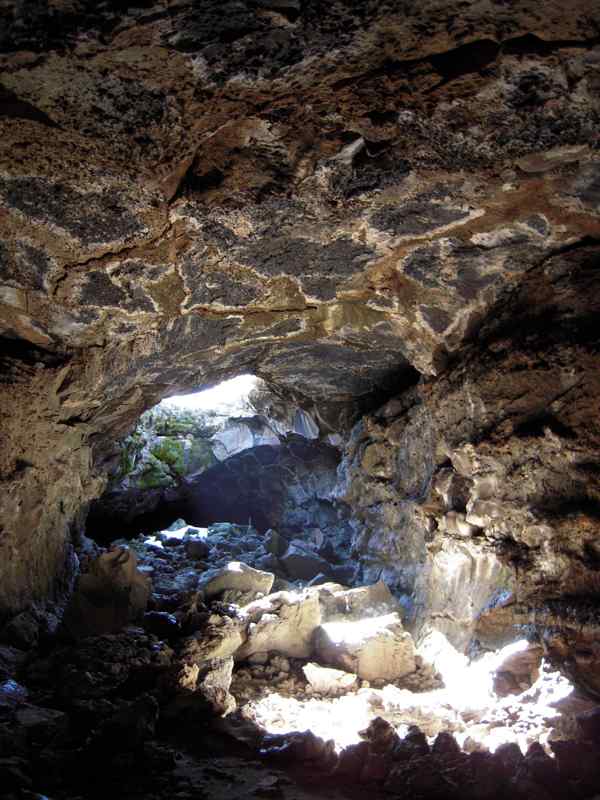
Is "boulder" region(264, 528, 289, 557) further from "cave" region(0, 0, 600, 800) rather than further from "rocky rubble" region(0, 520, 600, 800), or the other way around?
"cave" region(0, 0, 600, 800)

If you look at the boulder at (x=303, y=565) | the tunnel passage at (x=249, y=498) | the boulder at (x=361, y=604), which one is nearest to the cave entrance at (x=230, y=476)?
the tunnel passage at (x=249, y=498)

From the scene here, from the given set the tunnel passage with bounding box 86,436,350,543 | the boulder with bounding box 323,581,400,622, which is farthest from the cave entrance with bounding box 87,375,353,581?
the boulder with bounding box 323,581,400,622

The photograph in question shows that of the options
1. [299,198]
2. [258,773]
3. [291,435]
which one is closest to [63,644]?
[258,773]

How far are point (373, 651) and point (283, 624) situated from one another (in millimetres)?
822

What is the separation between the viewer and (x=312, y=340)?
4.96m

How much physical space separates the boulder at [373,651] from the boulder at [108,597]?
178cm

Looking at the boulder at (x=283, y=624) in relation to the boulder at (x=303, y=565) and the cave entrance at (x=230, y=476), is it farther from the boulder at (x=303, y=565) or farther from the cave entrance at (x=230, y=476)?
the cave entrance at (x=230, y=476)

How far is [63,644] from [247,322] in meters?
2.91

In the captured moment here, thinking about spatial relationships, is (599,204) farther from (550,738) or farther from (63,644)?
(63,644)

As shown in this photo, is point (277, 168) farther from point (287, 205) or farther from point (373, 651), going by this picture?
point (373, 651)

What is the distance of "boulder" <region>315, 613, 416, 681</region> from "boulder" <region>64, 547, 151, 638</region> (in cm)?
178

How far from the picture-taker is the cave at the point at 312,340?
1.92 metres

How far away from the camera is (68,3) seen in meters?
1.60

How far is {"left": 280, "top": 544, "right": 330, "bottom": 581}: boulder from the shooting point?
7.45 m
